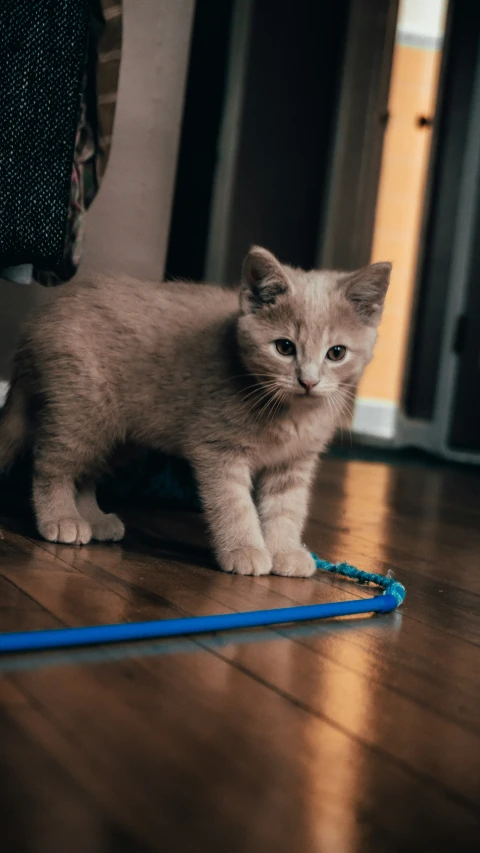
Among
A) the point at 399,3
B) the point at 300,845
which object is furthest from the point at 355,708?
the point at 399,3

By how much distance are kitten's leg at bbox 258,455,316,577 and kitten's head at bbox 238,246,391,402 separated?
18 centimetres

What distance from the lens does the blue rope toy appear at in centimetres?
83

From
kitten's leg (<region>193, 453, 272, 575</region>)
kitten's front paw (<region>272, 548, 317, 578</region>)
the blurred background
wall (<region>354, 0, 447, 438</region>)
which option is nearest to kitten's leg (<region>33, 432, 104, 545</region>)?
kitten's leg (<region>193, 453, 272, 575</region>)

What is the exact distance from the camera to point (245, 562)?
4.23 feet

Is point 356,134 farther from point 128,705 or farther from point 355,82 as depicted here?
point 128,705

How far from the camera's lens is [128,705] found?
29.1 inches

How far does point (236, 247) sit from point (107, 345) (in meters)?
2.66

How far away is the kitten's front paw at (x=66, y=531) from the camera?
A: 4.46 ft

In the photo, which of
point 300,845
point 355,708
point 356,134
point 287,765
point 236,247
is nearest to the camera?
point 300,845

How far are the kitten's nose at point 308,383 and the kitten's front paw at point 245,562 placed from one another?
0.27 m

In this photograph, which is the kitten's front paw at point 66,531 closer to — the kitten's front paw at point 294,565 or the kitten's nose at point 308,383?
the kitten's front paw at point 294,565

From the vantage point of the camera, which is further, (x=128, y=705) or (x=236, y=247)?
(x=236, y=247)

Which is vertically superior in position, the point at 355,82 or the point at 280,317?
the point at 355,82

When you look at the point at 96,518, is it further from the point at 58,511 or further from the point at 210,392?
the point at 210,392
